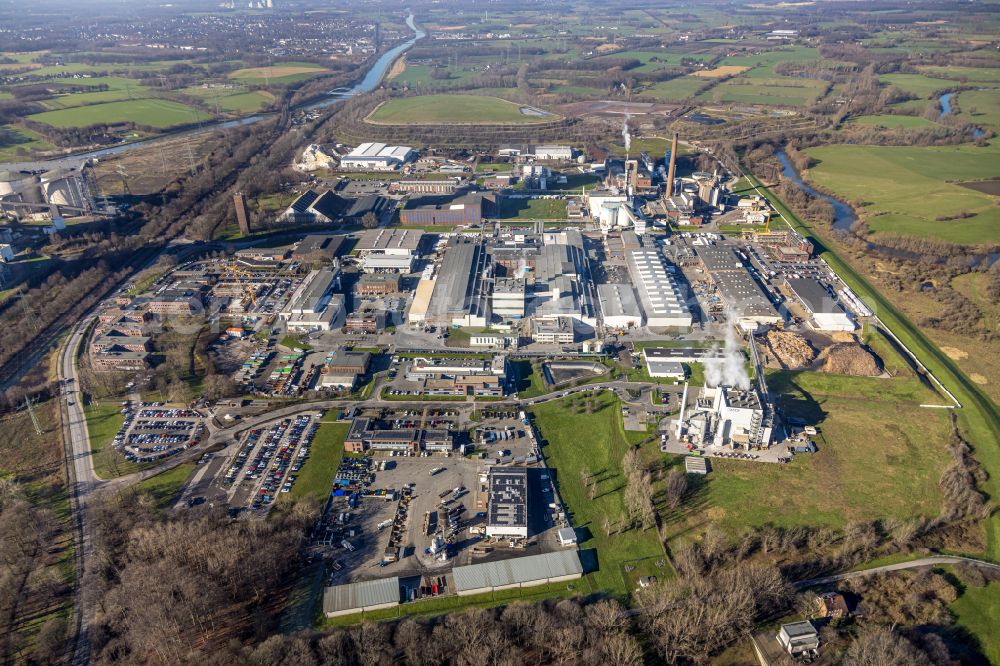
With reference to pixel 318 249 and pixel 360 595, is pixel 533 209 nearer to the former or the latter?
pixel 318 249

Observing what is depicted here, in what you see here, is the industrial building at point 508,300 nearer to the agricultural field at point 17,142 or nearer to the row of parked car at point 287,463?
the row of parked car at point 287,463

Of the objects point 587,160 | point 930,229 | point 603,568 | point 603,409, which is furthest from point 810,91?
point 603,568

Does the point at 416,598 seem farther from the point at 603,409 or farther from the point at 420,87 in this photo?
the point at 420,87

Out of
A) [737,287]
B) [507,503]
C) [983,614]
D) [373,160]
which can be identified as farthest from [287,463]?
[373,160]

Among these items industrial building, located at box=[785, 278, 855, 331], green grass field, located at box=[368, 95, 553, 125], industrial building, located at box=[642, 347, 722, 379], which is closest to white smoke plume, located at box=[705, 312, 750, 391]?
industrial building, located at box=[642, 347, 722, 379]

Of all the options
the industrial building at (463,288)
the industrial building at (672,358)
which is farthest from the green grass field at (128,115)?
the industrial building at (672,358)

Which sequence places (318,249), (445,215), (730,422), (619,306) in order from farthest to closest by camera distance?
1. (445,215)
2. (318,249)
3. (619,306)
4. (730,422)

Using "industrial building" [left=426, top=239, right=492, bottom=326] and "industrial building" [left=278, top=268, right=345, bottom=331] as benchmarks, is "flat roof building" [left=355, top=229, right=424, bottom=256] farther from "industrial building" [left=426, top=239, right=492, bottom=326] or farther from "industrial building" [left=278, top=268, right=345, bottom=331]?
"industrial building" [left=278, top=268, right=345, bottom=331]
